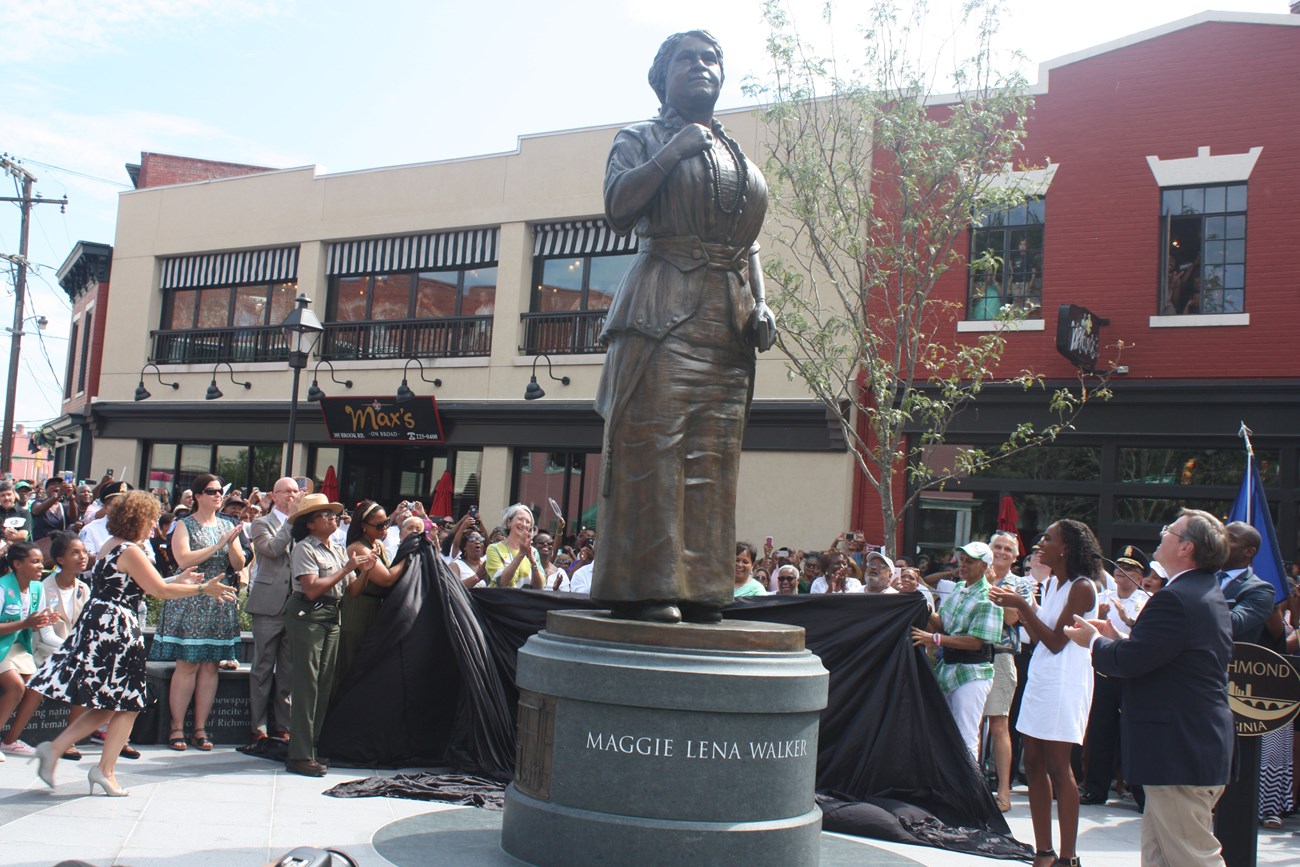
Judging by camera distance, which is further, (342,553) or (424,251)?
(424,251)

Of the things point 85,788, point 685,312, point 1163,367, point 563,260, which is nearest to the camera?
point 685,312

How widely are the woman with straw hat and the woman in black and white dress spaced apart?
3.62ft

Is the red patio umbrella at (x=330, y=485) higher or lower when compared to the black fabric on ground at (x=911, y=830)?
higher

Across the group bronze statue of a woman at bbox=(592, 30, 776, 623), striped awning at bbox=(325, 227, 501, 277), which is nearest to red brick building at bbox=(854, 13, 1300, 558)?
striped awning at bbox=(325, 227, 501, 277)

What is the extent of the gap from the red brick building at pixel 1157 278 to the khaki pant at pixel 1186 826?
10.8 m

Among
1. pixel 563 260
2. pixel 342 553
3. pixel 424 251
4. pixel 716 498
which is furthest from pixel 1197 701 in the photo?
pixel 424 251

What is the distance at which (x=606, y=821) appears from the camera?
17.3ft

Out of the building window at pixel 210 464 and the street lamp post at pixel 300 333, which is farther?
the building window at pixel 210 464

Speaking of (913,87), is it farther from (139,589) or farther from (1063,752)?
(139,589)

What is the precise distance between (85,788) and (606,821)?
350 centimetres

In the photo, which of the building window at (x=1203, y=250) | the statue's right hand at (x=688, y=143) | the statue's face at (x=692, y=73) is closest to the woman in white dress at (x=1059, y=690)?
the statue's right hand at (x=688, y=143)

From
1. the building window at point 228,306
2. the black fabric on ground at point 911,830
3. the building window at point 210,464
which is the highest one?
the building window at point 228,306

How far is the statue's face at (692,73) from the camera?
645cm

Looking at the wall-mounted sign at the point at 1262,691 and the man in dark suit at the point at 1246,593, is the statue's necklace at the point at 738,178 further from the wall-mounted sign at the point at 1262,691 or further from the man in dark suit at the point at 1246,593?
the wall-mounted sign at the point at 1262,691
